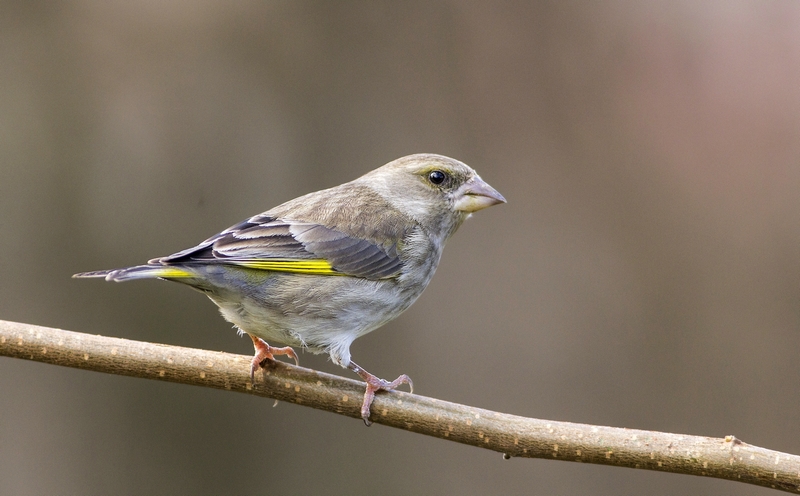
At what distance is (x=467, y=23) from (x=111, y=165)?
3.55 m

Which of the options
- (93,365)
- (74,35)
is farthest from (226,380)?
(74,35)

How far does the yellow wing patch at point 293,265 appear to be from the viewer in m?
3.81

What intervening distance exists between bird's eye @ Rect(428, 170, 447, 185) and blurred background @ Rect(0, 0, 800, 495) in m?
2.45

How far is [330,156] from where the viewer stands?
23.3 ft

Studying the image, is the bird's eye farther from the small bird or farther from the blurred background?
the blurred background

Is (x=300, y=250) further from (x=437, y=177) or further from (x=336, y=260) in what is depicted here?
(x=437, y=177)

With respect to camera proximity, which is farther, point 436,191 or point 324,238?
point 436,191

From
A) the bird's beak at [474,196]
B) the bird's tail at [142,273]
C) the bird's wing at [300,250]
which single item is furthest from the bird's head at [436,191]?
the bird's tail at [142,273]

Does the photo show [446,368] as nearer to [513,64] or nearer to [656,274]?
[656,274]

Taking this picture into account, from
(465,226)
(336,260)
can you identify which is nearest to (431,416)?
(336,260)

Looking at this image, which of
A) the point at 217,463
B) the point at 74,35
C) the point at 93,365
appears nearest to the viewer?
the point at 93,365

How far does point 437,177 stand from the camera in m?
4.59

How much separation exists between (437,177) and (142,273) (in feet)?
6.33

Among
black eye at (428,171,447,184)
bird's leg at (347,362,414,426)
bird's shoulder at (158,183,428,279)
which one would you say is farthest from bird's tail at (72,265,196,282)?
black eye at (428,171,447,184)
